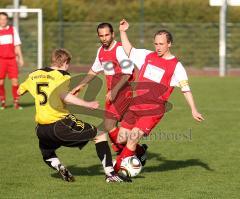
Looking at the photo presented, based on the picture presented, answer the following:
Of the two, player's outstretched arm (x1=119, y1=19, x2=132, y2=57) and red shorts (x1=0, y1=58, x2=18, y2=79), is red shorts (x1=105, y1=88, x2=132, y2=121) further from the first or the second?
red shorts (x1=0, y1=58, x2=18, y2=79)

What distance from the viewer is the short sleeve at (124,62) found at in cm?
1008

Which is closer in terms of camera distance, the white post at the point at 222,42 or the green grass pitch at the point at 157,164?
the green grass pitch at the point at 157,164

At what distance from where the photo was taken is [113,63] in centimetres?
1027

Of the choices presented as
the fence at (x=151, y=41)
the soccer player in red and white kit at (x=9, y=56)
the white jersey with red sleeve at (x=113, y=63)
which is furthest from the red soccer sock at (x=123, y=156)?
the fence at (x=151, y=41)

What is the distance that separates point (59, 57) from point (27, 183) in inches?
59.4

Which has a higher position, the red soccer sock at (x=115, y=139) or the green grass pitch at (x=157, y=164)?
the red soccer sock at (x=115, y=139)

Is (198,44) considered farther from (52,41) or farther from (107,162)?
(107,162)

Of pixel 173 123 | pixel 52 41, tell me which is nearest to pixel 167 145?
pixel 173 123

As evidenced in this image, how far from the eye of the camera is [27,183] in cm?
869

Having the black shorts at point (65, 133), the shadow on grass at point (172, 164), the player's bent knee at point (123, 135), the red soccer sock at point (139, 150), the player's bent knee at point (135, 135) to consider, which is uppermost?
the black shorts at point (65, 133)

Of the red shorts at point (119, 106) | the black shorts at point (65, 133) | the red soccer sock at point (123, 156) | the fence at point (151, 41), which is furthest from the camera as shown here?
the fence at point (151, 41)

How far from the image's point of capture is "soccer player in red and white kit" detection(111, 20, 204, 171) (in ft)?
30.1

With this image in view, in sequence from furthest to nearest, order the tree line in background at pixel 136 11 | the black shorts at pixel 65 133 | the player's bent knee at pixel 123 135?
1. the tree line in background at pixel 136 11
2. the player's bent knee at pixel 123 135
3. the black shorts at pixel 65 133

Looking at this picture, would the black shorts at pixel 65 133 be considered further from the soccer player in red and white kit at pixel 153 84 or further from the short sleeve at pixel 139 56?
the short sleeve at pixel 139 56
